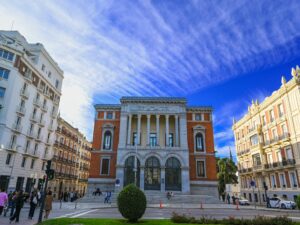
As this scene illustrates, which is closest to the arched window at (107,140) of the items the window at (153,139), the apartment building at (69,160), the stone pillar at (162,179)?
the window at (153,139)

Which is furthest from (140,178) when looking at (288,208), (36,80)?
(36,80)

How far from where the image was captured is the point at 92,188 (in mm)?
40625

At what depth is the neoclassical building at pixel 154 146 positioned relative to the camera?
129 feet

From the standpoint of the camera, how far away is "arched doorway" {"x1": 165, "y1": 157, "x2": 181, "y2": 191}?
38.7 metres

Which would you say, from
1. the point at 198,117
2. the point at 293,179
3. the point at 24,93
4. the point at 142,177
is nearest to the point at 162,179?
the point at 142,177

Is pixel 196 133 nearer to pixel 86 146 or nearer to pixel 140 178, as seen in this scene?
pixel 140 178

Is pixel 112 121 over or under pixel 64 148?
over

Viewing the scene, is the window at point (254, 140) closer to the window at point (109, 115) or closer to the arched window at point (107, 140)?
the arched window at point (107, 140)

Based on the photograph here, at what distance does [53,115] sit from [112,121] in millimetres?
12718

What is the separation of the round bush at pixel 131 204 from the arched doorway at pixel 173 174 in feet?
92.7

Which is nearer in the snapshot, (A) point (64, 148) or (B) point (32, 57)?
(B) point (32, 57)

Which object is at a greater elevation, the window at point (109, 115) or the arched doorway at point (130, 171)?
the window at point (109, 115)

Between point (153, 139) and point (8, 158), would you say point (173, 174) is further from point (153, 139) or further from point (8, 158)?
point (8, 158)

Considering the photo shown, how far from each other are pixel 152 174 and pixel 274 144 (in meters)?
21.6
